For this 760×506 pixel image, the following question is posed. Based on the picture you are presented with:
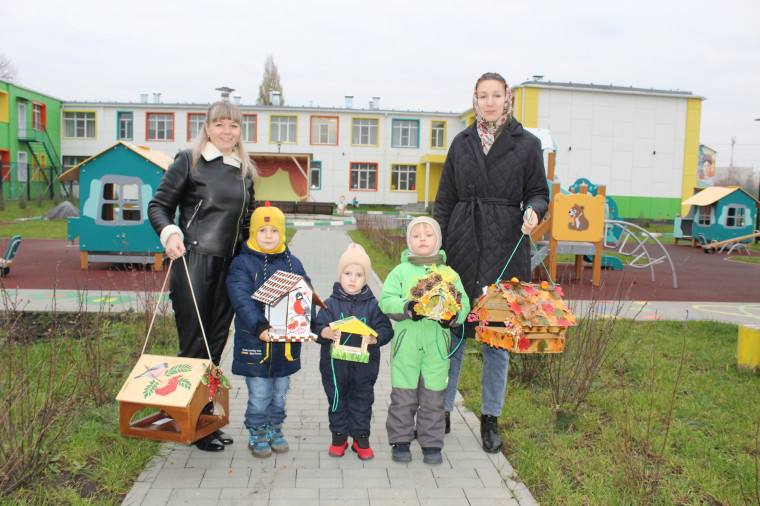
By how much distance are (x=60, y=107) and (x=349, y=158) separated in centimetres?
1986

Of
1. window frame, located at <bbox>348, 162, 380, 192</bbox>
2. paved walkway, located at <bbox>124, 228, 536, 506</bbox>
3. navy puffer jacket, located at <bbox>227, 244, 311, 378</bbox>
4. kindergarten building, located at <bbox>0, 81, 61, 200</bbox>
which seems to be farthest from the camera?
window frame, located at <bbox>348, 162, 380, 192</bbox>

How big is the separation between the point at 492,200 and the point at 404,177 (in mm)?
38016

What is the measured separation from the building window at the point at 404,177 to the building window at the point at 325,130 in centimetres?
450

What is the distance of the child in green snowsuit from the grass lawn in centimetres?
58

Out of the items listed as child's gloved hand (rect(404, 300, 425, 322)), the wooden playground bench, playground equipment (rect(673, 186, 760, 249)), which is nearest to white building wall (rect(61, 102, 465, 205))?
playground equipment (rect(673, 186, 760, 249))

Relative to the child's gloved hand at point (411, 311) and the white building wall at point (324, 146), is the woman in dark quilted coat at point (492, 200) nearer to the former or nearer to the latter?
the child's gloved hand at point (411, 311)

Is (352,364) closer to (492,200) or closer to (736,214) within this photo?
(492,200)

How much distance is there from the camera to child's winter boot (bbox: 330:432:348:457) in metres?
3.71

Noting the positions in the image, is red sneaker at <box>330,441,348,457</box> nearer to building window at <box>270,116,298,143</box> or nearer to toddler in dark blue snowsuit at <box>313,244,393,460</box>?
toddler in dark blue snowsuit at <box>313,244,393,460</box>

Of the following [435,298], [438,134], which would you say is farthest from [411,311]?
[438,134]

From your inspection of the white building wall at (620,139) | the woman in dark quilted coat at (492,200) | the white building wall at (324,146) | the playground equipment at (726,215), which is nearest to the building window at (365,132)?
the white building wall at (324,146)

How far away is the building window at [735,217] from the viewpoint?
67.6 feet

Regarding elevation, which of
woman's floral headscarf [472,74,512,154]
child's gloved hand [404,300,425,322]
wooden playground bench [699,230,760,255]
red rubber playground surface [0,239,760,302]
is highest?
woman's floral headscarf [472,74,512,154]

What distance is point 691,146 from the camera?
35.6 meters
